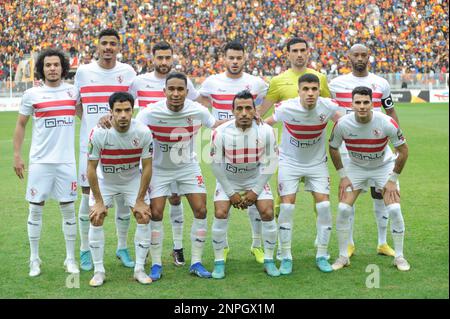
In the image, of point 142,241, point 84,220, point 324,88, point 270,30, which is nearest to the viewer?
point 142,241

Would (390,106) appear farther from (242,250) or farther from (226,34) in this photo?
(226,34)

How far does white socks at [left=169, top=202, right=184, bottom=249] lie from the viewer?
7.02 meters

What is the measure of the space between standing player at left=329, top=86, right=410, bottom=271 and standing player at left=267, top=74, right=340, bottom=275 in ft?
0.49

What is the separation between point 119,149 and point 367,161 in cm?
242

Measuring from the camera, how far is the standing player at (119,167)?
6176 millimetres

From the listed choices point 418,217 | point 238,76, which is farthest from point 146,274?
point 418,217

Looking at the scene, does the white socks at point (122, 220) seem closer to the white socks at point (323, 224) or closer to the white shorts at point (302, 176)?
the white shorts at point (302, 176)

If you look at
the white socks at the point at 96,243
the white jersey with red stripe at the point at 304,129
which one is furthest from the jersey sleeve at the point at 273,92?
the white socks at the point at 96,243

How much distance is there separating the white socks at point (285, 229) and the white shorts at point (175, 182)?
0.79m

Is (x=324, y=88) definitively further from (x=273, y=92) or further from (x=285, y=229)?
(x=285, y=229)

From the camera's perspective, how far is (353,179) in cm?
691

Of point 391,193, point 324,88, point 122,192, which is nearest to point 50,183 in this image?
point 122,192

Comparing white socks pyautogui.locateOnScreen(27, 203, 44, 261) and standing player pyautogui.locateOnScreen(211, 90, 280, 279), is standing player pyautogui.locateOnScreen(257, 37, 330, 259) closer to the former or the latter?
standing player pyautogui.locateOnScreen(211, 90, 280, 279)

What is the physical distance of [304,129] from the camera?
6742 mm
